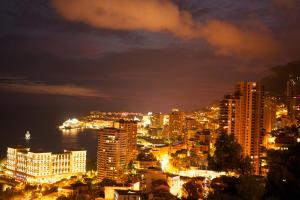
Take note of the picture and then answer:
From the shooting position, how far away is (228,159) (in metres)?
8.19

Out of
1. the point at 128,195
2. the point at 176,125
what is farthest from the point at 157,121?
the point at 128,195

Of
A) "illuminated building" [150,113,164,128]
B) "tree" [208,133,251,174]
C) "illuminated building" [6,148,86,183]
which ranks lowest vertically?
"illuminated building" [6,148,86,183]

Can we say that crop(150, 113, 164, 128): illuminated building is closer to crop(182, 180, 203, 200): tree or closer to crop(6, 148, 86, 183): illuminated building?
crop(6, 148, 86, 183): illuminated building

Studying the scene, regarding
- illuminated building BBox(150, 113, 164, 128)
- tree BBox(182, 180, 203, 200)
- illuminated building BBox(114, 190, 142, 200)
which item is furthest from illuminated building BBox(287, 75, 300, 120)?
illuminated building BBox(150, 113, 164, 128)

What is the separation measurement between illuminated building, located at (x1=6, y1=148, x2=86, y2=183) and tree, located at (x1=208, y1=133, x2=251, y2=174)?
28.1 feet

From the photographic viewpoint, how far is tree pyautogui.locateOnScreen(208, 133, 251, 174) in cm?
802

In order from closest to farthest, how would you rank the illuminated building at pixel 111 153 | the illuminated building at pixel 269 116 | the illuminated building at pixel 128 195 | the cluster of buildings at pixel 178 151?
the illuminated building at pixel 128 195 → the cluster of buildings at pixel 178 151 → the illuminated building at pixel 269 116 → the illuminated building at pixel 111 153

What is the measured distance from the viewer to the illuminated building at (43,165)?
15266 mm

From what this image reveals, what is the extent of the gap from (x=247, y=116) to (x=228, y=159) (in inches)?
163

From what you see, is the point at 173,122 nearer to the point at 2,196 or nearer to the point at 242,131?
the point at 242,131

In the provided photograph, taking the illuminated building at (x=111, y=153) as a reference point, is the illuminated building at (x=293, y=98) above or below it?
above

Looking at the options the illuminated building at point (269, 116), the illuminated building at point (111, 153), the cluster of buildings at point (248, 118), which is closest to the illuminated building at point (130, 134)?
the illuminated building at point (111, 153)

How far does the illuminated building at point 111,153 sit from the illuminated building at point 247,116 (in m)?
4.11

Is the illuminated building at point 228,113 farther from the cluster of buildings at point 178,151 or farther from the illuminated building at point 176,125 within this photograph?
the illuminated building at point 176,125
